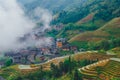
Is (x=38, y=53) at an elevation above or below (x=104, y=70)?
above

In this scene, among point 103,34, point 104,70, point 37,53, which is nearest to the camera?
point 104,70

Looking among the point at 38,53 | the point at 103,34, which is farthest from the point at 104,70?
the point at 103,34

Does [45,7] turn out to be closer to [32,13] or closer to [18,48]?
[32,13]

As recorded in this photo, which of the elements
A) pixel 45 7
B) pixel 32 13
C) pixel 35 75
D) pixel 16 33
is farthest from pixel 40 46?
pixel 45 7

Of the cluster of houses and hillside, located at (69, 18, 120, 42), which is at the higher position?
hillside, located at (69, 18, 120, 42)

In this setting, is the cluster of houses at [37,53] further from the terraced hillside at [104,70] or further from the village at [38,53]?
the terraced hillside at [104,70]

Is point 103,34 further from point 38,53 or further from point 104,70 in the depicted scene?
point 104,70

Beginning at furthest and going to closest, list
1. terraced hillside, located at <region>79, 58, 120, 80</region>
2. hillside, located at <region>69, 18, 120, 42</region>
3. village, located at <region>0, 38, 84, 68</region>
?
hillside, located at <region>69, 18, 120, 42</region> < village, located at <region>0, 38, 84, 68</region> < terraced hillside, located at <region>79, 58, 120, 80</region>

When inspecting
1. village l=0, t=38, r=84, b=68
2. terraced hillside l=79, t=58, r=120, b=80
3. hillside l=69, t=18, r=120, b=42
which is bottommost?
terraced hillside l=79, t=58, r=120, b=80

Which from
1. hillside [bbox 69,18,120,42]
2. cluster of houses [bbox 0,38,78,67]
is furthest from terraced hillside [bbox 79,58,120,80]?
hillside [bbox 69,18,120,42]

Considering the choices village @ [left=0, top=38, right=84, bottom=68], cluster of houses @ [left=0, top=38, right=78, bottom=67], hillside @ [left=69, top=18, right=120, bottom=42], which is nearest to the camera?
village @ [left=0, top=38, right=84, bottom=68]

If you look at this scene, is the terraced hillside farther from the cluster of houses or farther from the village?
the cluster of houses
